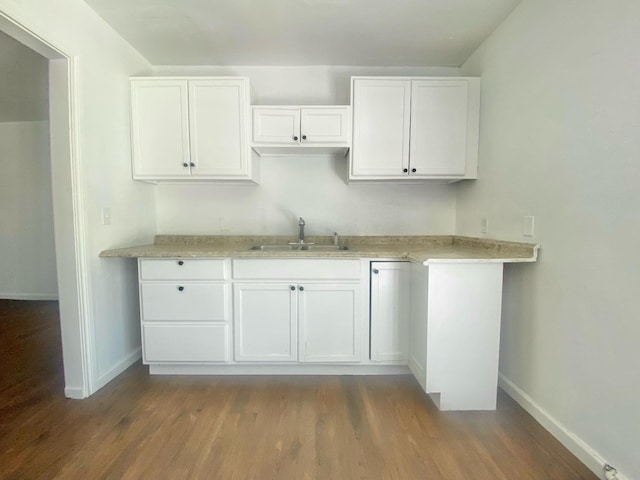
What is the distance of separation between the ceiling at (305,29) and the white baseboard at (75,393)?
95.2 inches

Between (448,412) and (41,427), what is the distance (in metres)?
2.29

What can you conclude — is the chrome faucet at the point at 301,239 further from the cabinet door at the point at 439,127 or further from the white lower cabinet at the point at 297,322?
the cabinet door at the point at 439,127

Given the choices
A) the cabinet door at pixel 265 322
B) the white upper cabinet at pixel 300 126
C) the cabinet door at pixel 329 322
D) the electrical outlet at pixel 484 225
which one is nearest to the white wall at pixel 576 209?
the electrical outlet at pixel 484 225

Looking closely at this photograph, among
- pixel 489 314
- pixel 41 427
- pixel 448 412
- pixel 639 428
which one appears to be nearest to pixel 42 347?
pixel 41 427

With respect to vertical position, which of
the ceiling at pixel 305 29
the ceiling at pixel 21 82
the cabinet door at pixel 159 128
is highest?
the ceiling at pixel 305 29

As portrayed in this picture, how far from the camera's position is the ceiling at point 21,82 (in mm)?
2038

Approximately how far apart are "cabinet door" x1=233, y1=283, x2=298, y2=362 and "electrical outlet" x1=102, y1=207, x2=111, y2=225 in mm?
1003

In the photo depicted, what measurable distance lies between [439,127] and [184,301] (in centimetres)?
230

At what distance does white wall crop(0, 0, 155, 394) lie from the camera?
65.8 inches

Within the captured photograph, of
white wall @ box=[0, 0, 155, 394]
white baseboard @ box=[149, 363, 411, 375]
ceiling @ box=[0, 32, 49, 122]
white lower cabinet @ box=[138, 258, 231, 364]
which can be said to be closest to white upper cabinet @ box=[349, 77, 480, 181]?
white lower cabinet @ box=[138, 258, 231, 364]

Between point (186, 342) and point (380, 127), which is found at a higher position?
point (380, 127)

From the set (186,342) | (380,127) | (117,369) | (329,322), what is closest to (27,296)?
(117,369)

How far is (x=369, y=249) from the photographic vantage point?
219 centimetres

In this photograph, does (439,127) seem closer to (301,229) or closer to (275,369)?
(301,229)
